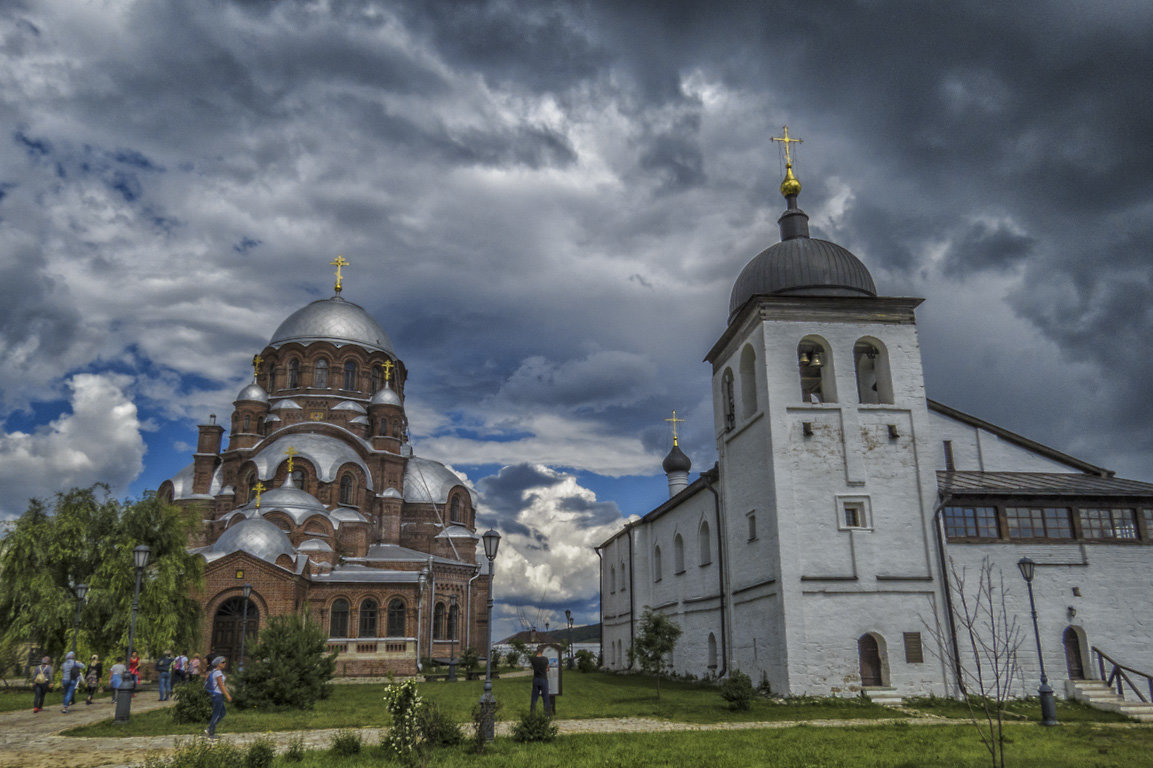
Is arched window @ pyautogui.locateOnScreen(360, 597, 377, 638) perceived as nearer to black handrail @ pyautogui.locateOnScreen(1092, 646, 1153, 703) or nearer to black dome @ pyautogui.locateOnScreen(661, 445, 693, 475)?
black dome @ pyautogui.locateOnScreen(661, 445, 693, 475)

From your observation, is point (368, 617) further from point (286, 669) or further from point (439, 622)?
point (286, 669)

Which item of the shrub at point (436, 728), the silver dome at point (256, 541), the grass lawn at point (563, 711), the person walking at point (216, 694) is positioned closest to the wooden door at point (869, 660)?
the grass lawn at point (563, 711)

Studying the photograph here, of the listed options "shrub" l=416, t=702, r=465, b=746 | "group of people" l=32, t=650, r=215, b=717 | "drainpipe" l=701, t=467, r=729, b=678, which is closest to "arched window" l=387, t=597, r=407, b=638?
"group of people" l=32, t=650, r=215, b=717

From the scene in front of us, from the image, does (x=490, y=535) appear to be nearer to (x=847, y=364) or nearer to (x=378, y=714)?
(x=378, y=714)

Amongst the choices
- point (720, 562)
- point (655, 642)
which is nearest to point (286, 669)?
point (655, 642)

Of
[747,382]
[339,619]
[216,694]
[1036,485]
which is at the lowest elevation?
[216,694]

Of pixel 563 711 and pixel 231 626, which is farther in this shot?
pixel 231 626

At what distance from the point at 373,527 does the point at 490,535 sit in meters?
31.6

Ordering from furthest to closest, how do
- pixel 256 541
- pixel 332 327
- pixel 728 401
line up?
pixel 332 327, pixel 256 541, pixel 728 401

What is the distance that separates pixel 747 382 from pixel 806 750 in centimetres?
1479

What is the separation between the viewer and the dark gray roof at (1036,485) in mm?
Result: 22219

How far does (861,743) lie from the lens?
13.0 m

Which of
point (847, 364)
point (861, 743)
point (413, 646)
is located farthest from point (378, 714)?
point (413, 646)

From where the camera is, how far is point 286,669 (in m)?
19.7
